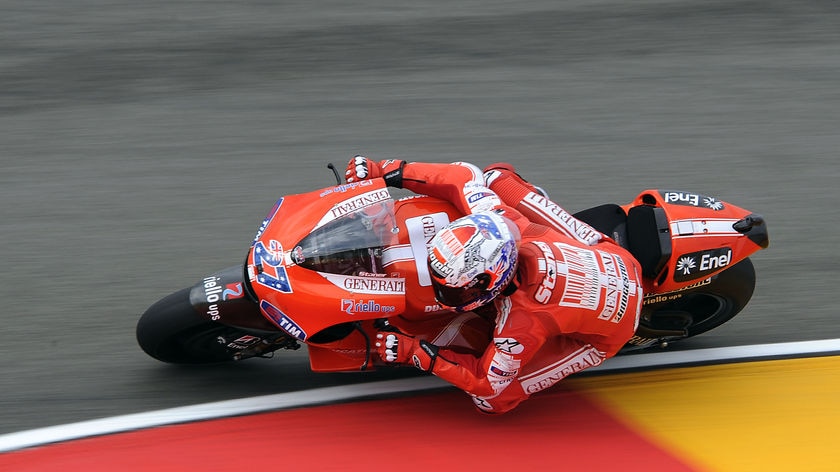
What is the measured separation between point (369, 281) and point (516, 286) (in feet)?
2.00

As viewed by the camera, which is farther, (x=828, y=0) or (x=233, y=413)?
(x=828, y=0)

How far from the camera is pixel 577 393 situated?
505cm

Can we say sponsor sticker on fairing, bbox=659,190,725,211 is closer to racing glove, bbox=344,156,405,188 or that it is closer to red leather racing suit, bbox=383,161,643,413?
red leather racing suit, bbox=383,161,643,413

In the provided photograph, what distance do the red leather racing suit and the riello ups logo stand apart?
8.8 inches

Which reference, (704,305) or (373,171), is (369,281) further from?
(704,305)

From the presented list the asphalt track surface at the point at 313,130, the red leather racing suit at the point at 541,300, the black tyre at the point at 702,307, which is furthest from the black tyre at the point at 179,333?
the black tyre at the point at 702,307

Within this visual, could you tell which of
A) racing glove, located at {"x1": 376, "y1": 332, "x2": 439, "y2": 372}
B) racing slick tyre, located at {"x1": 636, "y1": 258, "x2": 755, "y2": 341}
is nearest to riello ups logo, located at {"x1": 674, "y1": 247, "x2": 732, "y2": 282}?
racing slick tyre, located at {"x1": 636, "y1": 258, "x2": 755, "y2": 341}

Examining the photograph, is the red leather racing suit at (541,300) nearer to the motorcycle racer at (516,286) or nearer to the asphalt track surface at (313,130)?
the motorcycle racer at (516,286)

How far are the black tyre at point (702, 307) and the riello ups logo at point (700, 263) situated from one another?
0.62 feet

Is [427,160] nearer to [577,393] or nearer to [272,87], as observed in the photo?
[272,87]

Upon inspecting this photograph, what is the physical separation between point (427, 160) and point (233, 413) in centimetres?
272

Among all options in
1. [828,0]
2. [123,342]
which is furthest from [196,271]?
[828,0]

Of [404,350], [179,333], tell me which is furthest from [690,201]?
[179,333]

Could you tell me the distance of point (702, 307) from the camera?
525 centimetres
